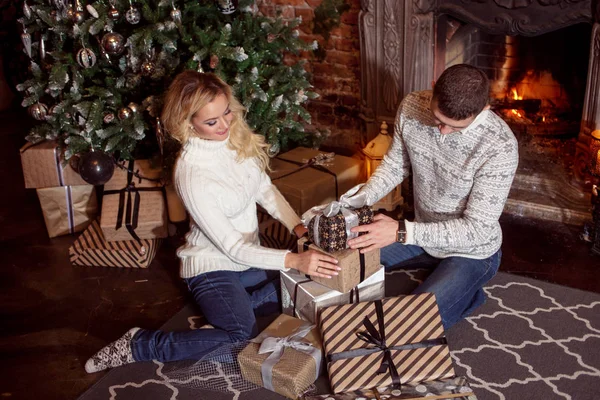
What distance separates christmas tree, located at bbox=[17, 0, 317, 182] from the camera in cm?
333

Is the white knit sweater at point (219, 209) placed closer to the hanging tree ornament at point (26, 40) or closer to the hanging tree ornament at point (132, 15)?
the hanging tree ornament at point (132, 15)

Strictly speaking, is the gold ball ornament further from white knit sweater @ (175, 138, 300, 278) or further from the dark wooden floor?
white knit sweater @ (175, 138, 300, 278)

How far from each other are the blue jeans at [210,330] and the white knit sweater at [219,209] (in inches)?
2.6

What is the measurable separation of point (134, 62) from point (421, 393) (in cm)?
209

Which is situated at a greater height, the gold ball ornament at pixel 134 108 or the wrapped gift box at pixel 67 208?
the gold ball ornament at pixel 134 108

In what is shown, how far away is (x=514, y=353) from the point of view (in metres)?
2.62

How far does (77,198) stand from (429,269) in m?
1.92

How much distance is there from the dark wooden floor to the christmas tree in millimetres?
616

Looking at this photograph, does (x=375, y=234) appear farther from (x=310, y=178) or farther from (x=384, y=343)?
(x=310, y=178)

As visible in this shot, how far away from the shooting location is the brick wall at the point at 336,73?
423cm

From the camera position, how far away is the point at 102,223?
3354mm

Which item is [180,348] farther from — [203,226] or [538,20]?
[538,20]

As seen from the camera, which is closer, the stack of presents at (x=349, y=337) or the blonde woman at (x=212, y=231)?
the stack of presents at (x=349, y=337)

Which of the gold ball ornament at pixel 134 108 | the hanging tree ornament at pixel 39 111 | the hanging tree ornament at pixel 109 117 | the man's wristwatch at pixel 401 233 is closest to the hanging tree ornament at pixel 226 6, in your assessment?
the gold ball ornament at pixel 134 108
